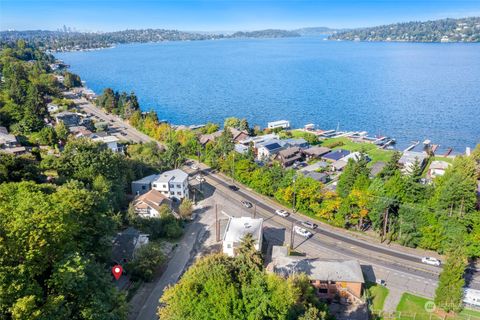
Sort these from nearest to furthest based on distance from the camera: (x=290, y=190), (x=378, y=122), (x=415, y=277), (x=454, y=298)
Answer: (x=454, y=298) → (x=415, y=277) → (x=290, y=190) → (x=378, y=122)

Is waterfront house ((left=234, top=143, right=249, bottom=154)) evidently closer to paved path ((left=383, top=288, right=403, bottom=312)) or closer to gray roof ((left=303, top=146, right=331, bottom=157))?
gray roof ((left=303, top=146, right=331, bottom=157))

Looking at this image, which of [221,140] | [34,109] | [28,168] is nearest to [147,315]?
[28,168]

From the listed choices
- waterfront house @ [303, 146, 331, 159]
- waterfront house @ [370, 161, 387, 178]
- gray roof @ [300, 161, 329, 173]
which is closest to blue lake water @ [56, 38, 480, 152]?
waterfront house @ [370, 161, 387, 178]

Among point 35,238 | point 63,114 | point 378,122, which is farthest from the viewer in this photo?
point 378,122

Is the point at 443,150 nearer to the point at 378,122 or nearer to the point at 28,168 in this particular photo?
the point at 378,122

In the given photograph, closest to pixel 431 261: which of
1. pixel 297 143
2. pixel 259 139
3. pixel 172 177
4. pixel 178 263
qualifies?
pixel 178 263
